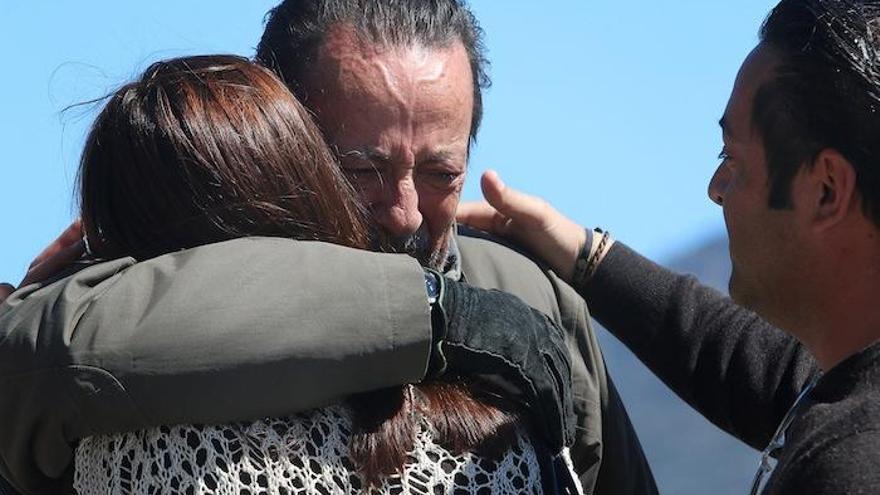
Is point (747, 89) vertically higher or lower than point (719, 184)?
higher

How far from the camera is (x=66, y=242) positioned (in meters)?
2.34

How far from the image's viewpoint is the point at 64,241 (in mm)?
2350

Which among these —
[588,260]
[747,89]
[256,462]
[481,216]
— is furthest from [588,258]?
[256,462]

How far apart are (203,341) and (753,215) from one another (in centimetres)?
100

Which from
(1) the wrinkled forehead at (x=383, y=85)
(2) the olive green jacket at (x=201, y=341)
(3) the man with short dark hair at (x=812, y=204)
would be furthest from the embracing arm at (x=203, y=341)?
(1) the wrinkled forehead at (x=383, y=85)

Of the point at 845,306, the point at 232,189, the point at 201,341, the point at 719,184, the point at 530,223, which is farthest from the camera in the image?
the point at 530,223

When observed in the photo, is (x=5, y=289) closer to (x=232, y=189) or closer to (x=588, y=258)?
(x=232, y=189)

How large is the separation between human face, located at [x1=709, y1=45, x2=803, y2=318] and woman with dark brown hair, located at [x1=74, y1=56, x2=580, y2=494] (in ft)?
1.86

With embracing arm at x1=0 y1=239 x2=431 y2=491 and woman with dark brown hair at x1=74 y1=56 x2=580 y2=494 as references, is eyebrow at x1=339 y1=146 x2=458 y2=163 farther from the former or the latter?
embracing arm at x1=0 y1=239 x2=431 y2=491

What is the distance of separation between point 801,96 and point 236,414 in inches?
42.2

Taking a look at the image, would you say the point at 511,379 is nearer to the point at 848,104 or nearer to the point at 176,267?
the point at 176,267

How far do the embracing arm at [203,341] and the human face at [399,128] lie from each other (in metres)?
0.70

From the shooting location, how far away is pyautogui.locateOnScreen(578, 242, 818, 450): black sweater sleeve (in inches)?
110

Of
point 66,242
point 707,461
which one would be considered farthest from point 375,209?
point 707,461
